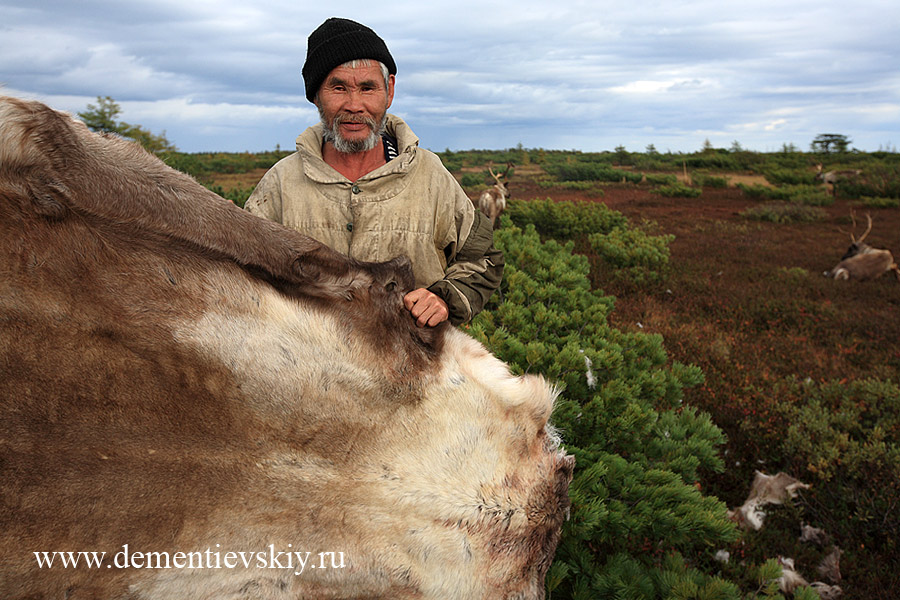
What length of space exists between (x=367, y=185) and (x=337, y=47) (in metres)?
0.54

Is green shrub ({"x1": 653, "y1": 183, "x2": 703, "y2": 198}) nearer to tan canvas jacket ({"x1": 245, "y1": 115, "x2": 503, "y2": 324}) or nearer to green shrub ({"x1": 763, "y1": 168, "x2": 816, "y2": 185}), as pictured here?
green shrub ({"x1": 763, "y1": 168, "x2": 816, "y2": 185})

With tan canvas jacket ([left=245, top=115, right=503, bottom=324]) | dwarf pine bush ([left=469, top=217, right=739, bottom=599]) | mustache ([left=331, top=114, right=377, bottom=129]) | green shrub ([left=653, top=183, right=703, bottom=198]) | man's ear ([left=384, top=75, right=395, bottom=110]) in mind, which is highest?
green shrub ([left=653, top=183, right=703, bottom=198])

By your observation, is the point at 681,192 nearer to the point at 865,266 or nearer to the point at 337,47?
the point at 865,266

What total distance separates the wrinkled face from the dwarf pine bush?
58.8 inches

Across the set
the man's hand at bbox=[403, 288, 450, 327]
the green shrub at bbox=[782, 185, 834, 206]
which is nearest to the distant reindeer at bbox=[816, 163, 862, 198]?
the green shrub at bbox=[782, 185, 834, 206]

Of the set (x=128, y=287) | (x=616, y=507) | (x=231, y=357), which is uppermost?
(x=128, y=287)

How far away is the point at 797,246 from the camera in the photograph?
14531 millimetres

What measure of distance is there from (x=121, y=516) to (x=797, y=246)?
16.8 meters

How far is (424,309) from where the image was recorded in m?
1.28

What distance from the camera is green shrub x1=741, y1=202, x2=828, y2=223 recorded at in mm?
18516

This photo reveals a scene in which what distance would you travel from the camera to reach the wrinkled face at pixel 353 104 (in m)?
2.20

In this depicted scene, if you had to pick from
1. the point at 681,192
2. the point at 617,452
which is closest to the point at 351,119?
the point at 617,452

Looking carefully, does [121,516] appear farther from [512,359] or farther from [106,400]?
[512,359]

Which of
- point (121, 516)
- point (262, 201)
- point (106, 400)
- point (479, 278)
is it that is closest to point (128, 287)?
point (106, 400)
